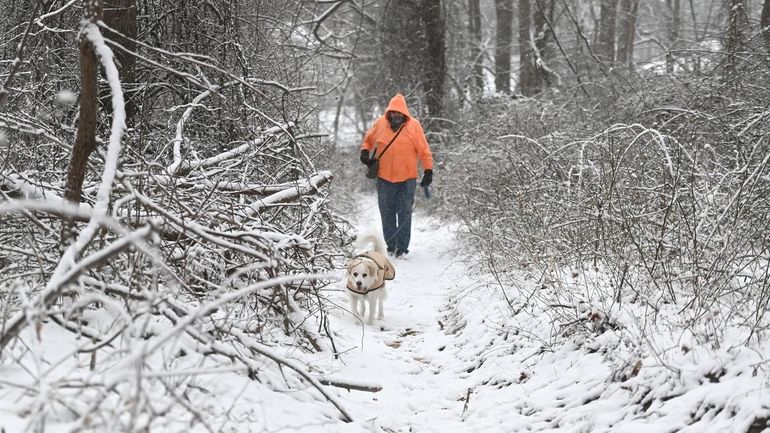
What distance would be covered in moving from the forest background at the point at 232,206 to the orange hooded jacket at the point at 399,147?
1001mm

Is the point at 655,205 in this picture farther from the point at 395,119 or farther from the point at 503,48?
the point at 503,48

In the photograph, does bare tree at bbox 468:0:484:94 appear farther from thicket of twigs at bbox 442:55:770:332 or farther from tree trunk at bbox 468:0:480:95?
thicket of twigs at bbox 442:55:770:332

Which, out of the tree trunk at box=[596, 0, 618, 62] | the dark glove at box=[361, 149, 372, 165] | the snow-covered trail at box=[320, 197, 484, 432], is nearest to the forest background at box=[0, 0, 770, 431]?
the snow-covered trail at box=[320, 197, 484, 432]

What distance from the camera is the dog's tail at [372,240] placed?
801 cm

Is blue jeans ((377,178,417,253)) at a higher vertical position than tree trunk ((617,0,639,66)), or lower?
lower

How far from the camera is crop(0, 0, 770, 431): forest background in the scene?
2.92 metres

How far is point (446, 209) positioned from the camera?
12.5 metres

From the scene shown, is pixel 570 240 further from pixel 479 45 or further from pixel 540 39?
pixel 479 45

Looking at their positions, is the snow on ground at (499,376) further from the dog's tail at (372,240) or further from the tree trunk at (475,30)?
the tree trunk at (475,30)

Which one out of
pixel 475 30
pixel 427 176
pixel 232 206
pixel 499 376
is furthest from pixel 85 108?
pixel 475 30

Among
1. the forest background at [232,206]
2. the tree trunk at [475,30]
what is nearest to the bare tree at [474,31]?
the tree trunk at [475,30]

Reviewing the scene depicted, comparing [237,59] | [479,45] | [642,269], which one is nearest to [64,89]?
[237,59]

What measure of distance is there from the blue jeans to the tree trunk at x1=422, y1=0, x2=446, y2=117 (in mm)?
6001

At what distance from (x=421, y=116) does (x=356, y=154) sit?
4217 millimetres
